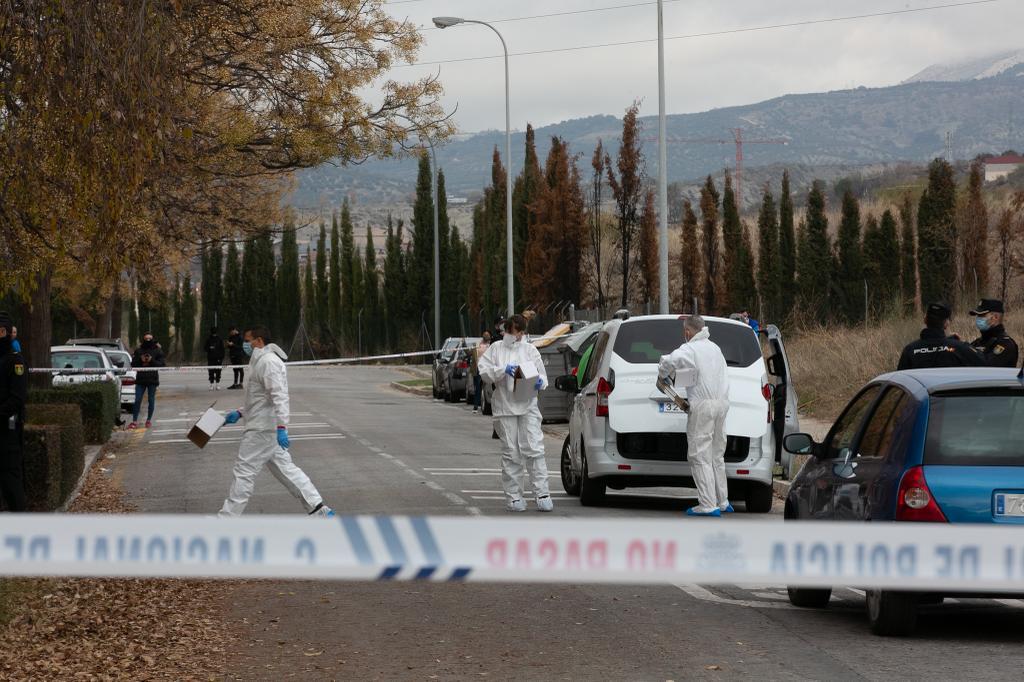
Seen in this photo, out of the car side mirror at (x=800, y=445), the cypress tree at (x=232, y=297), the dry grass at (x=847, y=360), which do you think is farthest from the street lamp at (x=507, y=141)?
the cypress tree at (x=232, y=297)

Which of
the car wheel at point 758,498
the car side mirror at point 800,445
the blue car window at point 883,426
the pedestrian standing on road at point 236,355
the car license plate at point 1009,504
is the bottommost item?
the pedestrian standing on road at point 236,355

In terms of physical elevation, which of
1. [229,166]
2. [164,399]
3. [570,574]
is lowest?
[164,399]

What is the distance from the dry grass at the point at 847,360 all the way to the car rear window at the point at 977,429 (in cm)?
1857

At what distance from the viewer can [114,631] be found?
366 inches

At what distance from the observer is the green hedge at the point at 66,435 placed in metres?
16.2

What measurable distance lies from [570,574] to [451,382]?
3570 cm

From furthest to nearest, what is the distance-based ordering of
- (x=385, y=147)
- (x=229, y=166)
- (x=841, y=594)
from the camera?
(x=385, y=147) < (x=229, y=166) < (x=841, y=594)

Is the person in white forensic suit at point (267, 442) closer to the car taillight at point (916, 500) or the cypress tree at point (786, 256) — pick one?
the car taillight at point (916, 500)

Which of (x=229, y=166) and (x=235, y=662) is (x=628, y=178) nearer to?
(x=229, y=166)

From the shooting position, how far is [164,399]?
4247cm

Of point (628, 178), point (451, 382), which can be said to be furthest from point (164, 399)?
point (628, 178)

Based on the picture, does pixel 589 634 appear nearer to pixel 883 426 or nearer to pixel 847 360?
pixel 883 426

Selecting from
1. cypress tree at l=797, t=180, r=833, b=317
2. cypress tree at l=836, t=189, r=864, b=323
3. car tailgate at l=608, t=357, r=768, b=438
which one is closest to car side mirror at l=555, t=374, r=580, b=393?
car tailgate at l=608, t=357, r=768, b=438

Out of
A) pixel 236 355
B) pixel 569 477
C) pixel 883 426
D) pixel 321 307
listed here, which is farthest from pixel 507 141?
pixel 321 307
